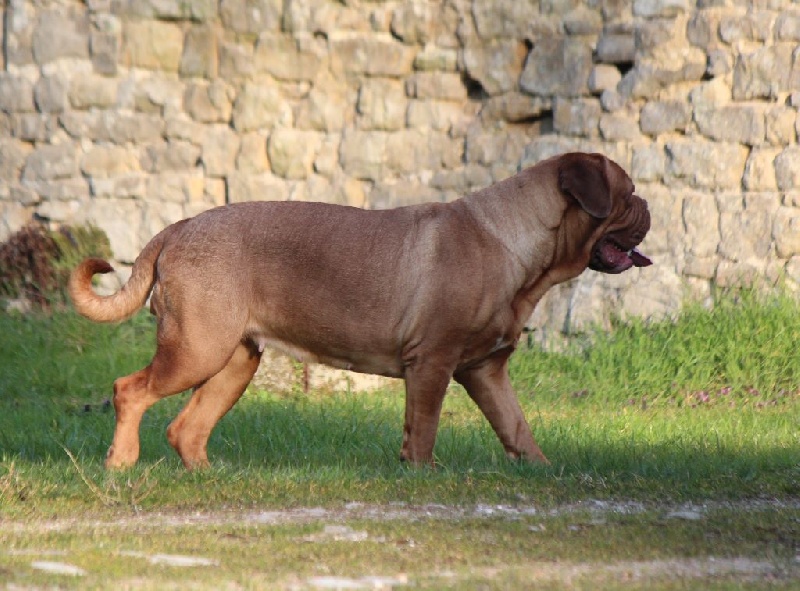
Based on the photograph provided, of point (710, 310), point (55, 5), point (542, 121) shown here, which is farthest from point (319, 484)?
point (55, 5)

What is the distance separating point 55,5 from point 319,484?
7.52m

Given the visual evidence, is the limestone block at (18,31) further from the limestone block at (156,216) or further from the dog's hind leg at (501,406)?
the dog's hind leg at (501,406)

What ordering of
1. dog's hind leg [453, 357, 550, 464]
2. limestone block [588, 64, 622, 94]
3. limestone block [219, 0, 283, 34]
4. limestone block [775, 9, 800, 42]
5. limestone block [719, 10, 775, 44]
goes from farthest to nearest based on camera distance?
limestone block [219, 0, 283, 34], limestone block [588, 64, 622, 94], limestone block [719, 10, 775, 44], limestone block [775, 9, 800, 42], dog's hind leg [453, 357, 550, 464]

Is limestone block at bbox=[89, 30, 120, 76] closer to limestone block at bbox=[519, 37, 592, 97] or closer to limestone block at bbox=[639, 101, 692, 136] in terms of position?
limestone block at bbox=[519, 37, 592, 97]

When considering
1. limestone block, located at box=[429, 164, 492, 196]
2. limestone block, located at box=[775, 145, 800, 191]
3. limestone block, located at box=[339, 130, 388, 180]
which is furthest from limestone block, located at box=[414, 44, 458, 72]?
limestone block, located at box=[775, 145, 800, 191]

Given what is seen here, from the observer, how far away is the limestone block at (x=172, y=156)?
12008 millimetres

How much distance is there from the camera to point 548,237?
7.07 metres

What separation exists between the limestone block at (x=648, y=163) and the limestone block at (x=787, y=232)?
1028 millimetres

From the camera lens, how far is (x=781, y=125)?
10.1m

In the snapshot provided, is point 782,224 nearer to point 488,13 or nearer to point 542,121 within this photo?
point 542,121

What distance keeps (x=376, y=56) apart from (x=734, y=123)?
10.8 ft

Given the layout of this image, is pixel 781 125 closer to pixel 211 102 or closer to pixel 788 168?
pixel 788 168

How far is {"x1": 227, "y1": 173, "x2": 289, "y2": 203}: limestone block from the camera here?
11812mm

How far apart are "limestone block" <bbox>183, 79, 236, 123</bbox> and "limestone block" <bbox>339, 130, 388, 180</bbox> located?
3.30 ft
